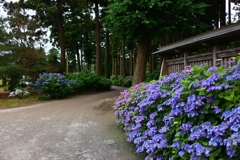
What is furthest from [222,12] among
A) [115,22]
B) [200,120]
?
[200,120]

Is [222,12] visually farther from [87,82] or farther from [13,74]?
[13,74]

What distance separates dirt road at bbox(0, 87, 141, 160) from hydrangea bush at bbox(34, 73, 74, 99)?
12.7 ft

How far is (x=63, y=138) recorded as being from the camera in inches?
165

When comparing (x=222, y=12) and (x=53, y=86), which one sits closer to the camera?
(x=53, y=86)

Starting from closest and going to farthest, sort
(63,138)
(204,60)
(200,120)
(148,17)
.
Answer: (200,120) → (63,138) → (204,60) → (148,17)

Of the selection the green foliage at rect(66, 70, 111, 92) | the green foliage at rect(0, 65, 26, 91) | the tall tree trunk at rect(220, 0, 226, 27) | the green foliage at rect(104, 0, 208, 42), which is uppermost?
the tall tree trunk at rect(220, 0, 226, 27)

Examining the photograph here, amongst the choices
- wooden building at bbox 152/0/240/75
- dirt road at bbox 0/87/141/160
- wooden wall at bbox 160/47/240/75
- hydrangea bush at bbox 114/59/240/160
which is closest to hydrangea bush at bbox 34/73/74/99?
dirt road at bbox 0/87/141/160

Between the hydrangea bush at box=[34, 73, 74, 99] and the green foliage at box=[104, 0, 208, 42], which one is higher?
the green foliage at box=[104, 0, 208, 42]

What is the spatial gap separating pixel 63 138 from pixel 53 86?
6.48 metres

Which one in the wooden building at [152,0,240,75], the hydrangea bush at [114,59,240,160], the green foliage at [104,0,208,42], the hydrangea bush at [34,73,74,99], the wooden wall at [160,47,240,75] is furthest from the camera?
the hydrangea bush at [34,73,74,99]

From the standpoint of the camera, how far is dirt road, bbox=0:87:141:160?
10.9 ft

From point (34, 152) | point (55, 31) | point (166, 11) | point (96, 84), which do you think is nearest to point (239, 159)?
point (34, 152)

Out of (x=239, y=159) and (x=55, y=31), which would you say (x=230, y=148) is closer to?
(x=239, y=159)

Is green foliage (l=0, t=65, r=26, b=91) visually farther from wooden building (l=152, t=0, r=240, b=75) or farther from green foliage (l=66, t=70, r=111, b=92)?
wooden building (l=152, t=0, r=240, b=75)
